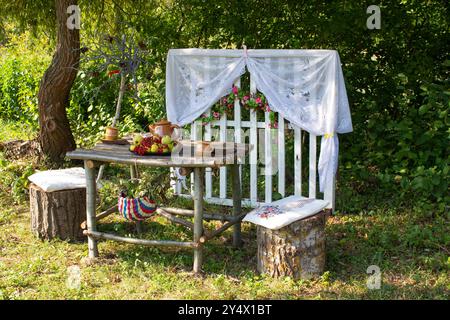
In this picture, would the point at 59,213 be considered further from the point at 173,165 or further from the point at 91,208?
the point at 173,165

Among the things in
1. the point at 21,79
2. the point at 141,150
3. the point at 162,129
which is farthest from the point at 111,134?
the point at 21,79

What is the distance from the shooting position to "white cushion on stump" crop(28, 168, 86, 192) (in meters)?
5.95

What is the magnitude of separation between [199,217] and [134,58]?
6.70ft

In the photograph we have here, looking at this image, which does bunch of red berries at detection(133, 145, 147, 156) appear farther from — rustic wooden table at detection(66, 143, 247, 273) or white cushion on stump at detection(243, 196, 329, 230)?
white cushion on stump at detection(243, 196, 329, 230)

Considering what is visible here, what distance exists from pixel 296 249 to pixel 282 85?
212 cm

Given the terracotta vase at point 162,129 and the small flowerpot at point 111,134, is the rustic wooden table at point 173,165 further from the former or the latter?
the terracotta vase at point 162,129

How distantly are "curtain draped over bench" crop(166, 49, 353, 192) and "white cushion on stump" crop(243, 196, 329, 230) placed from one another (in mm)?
1199

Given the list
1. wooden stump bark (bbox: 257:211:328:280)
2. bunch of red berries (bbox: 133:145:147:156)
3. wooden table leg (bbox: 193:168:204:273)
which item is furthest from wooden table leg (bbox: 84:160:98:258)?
wooden stump bark (bbox: 257:211:328:280)

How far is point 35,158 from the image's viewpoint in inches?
325

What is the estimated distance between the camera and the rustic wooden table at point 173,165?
199 inches

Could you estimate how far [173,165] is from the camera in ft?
16.3

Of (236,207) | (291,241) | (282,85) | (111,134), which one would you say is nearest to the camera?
(291,241)

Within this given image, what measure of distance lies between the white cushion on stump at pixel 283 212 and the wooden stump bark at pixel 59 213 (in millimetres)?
1838

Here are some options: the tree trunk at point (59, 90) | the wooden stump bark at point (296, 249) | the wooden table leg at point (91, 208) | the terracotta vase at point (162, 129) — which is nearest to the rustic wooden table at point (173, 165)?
the wooden table leg at point (91, 208)
